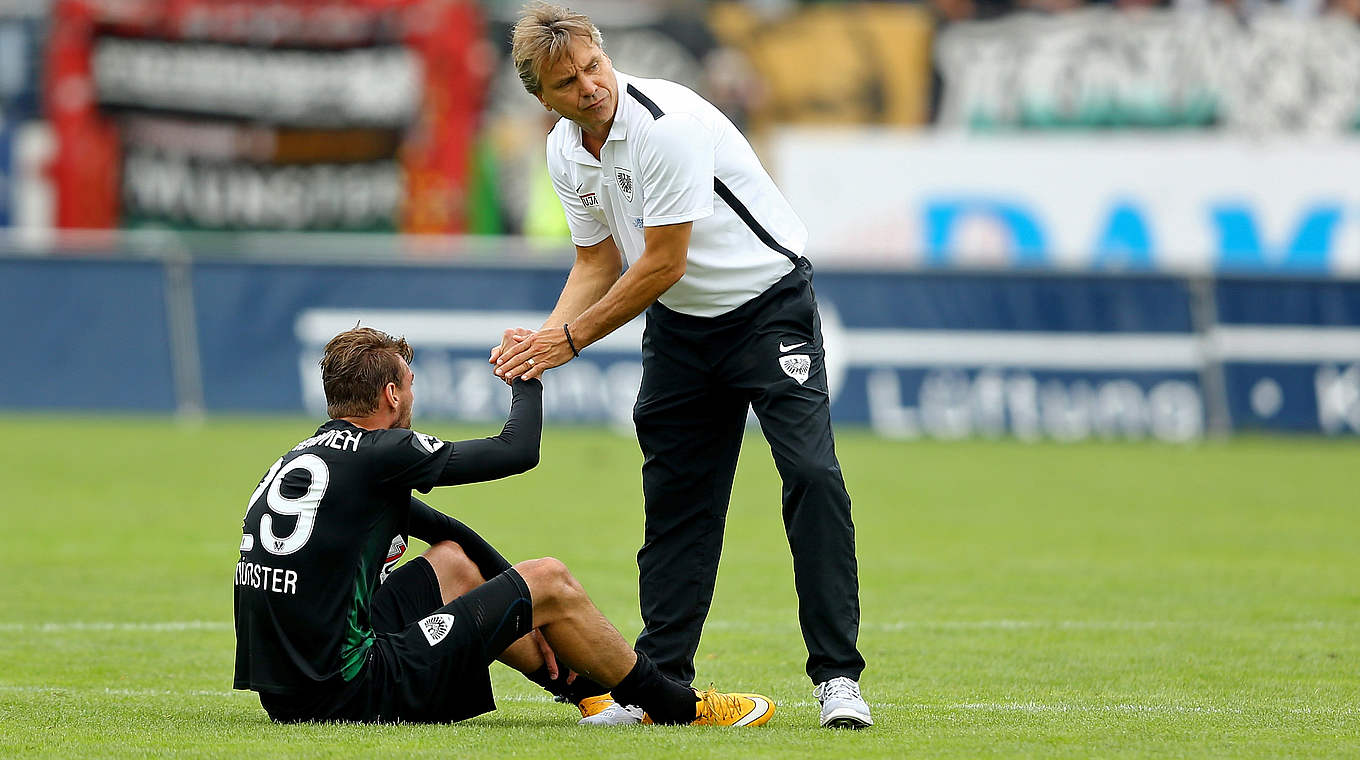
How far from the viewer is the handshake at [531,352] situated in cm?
608

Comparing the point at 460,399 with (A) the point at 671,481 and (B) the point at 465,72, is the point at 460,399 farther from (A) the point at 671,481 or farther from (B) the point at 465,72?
(A) the point at 671,481

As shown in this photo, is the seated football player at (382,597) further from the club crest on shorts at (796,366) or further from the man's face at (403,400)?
the club crest on shorts at (796,366)

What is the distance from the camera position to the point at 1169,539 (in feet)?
38.2

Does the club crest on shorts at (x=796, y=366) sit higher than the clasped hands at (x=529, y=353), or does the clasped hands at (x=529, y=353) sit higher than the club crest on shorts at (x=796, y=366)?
the clasped hands at (x=529, y=353)

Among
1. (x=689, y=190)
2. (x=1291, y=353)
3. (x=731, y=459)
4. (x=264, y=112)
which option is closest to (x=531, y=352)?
(x=689, y=190)

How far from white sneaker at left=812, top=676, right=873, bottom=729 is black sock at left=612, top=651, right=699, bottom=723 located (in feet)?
1.40

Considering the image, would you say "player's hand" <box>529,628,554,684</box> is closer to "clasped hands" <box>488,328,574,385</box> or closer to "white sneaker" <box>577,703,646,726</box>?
"white sneaker" <box>577,703,646,726</box>

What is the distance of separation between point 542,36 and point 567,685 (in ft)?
6.95

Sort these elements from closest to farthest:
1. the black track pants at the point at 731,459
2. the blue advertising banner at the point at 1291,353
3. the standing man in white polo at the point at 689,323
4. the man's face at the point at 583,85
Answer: the man's face at the point at 583,85 → the standing man in white polo at the point at 689,323 → the black track pants at the point at 731,459 → the blue advertising banner at the point at 1291,353

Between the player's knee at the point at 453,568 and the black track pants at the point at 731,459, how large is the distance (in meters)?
0.66

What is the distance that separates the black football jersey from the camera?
18.4 feet

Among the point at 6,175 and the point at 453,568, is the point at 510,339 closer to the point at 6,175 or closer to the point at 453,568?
the point at 453,568

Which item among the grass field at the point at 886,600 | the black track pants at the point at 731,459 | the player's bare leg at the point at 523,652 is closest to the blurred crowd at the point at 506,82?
the grass field at the point at 886,600

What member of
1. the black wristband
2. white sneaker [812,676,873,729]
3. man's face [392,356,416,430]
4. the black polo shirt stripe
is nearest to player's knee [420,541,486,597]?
man's face [392,356,416,430]
